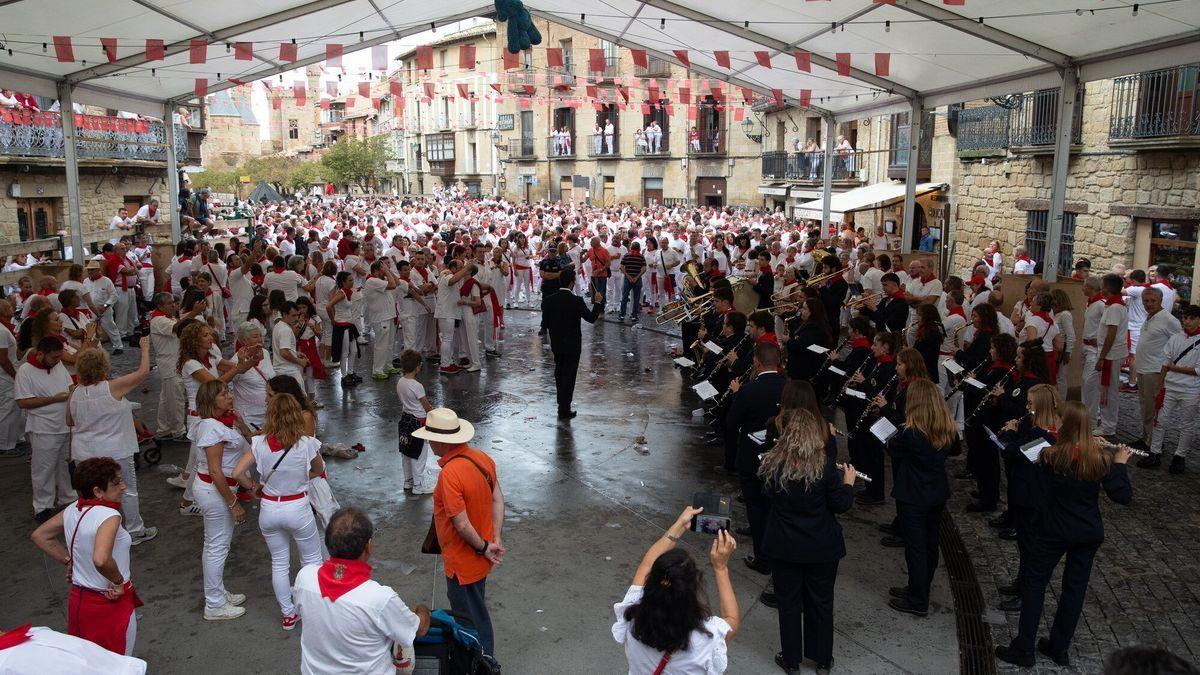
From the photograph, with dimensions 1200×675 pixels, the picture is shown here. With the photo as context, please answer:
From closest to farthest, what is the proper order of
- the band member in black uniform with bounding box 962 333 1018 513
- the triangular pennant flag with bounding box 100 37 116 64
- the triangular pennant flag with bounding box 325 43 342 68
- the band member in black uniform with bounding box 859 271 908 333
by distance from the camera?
the band member in black uniform with bounding box 962 333 1018 513 → the band member in black uniform with bounding box 859 271 908 333 → the triangular pennant flag with bounding box 100 37 116 64 → the triangular pennant flag with bounding box 325 43 342 68

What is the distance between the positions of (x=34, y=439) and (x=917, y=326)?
26.4ft

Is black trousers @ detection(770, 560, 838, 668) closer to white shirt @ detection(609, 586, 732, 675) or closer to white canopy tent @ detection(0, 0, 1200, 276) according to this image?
white shirt @ detection(609, 586, 732, 675)

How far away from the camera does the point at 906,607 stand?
5.40 meters

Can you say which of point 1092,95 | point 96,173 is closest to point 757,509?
point 1092,95

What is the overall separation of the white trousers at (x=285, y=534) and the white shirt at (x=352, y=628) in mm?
1640

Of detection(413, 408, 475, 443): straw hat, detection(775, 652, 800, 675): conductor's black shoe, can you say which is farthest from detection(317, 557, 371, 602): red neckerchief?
detection(775, 652, 800, 675): conductor's black shoe

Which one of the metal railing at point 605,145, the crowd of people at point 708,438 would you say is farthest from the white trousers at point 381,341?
the metal railing at point 605,145

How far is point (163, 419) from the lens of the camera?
8.97 metres

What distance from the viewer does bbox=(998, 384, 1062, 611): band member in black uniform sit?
15.7ft

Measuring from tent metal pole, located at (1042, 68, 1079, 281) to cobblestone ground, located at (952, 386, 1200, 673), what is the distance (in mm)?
Result: 3438

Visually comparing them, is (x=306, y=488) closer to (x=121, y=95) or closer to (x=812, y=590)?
(x=812, y=590)

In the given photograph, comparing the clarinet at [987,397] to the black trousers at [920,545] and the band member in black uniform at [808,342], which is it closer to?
the black trousers at [920,545]

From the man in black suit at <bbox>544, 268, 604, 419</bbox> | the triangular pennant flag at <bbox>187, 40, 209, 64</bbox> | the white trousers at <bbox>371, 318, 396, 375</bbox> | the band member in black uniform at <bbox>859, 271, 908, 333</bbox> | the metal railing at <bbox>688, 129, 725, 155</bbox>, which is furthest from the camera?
the metal railing at <bbox>688, 129, 725, 155</bbox>

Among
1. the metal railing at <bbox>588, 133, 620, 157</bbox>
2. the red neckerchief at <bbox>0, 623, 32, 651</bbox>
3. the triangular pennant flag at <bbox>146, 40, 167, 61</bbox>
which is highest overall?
the metal railing at <bbox>588, 133, 620, 157</bbox>
